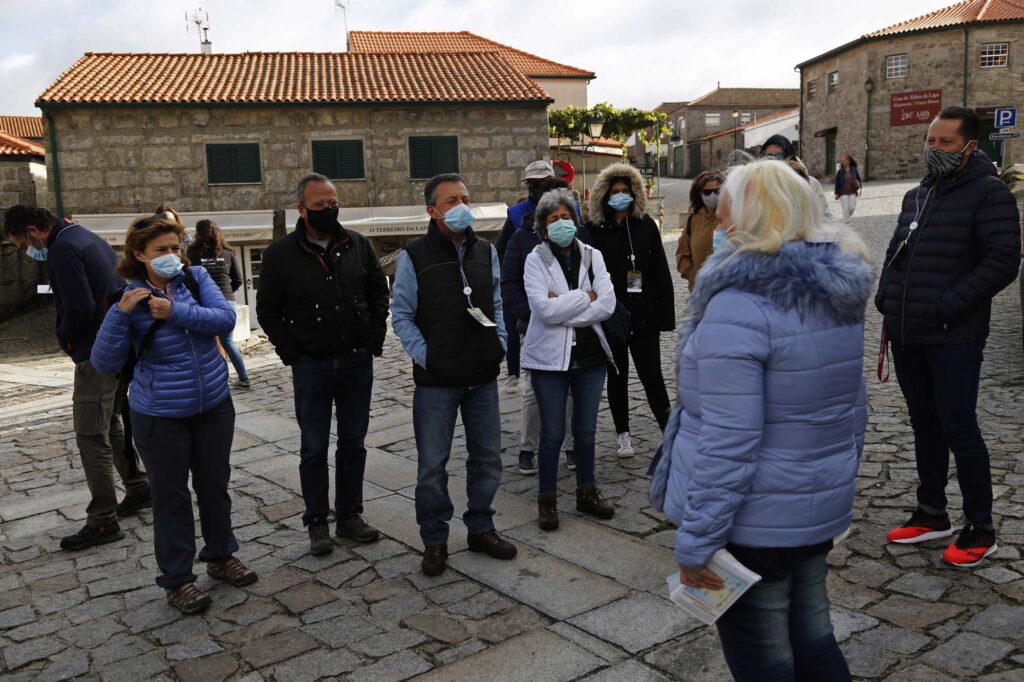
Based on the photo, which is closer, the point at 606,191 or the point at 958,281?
the point at 958,281

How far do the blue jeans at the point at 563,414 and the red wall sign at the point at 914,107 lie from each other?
4001cm

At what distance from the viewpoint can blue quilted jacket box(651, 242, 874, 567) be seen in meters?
2.25

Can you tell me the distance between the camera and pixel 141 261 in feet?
13.7

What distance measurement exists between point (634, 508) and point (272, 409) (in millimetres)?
4637

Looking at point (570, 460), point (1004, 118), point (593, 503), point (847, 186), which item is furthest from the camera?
point (847, 186)

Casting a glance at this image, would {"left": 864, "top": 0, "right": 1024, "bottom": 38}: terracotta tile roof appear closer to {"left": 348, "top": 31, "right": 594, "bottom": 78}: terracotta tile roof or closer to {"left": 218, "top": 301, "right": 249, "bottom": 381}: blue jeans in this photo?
{"left": 348, "top": 31, "right": 594, "bottom": 78}: terracotta tile roof

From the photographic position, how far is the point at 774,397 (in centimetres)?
228

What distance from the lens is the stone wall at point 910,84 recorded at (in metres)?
39.2

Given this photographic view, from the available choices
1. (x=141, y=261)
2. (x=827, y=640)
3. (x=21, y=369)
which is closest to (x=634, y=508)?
(x=827, y=640)

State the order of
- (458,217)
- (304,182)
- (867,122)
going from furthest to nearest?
1. (867,122)
2. (304,182)
3. (458,217)

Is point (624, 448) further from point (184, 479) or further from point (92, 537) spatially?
point (92, 537)

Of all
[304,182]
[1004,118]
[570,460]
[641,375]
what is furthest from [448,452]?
[1004,118]

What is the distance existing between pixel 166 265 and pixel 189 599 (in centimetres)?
156

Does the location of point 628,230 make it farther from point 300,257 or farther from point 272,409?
point 272,409
